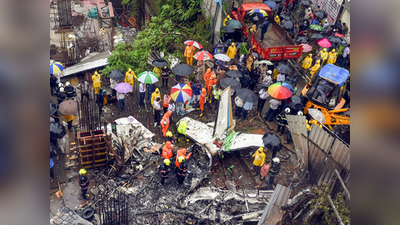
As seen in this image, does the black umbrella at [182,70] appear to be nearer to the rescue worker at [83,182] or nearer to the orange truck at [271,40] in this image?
the orange truck at [271,40]

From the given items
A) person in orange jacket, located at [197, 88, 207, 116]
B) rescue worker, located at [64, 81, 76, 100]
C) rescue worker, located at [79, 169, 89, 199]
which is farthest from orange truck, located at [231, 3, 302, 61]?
rescue worker, located at [79, 169, 89, 199]

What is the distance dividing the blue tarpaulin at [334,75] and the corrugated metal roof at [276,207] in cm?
594

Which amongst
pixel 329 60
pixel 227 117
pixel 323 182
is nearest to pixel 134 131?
pixel 227 117

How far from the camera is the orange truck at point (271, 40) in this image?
1714 centimetres

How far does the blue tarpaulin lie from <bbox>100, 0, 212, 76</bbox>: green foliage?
23.9 ft

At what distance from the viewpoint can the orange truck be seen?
17.1 m

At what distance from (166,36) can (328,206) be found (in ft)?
41.4

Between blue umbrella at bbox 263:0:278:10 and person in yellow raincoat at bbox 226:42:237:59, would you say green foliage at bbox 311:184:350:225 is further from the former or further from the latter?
blue umbrella at bbox 263:0:278:10

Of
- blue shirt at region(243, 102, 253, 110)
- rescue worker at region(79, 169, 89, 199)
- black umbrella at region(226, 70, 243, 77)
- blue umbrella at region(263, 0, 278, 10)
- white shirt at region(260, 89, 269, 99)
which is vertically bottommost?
rescue worker at region(79, 169, 89, 199)

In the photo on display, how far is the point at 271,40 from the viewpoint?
1948 centimetres

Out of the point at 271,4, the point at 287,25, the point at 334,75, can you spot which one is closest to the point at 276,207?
the point at 334,75
